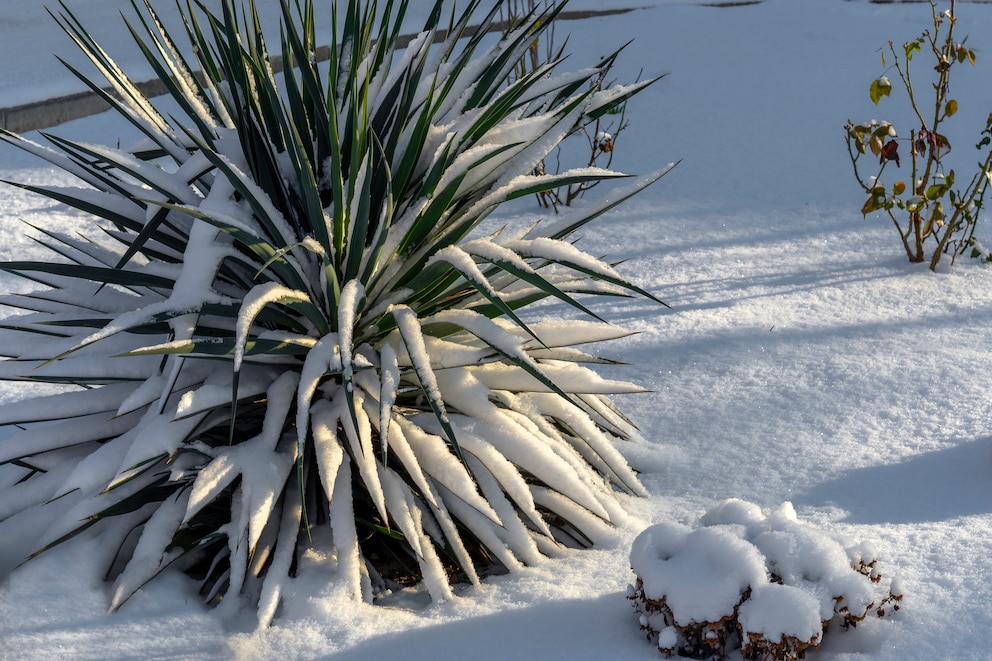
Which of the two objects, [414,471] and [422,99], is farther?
[422,99]

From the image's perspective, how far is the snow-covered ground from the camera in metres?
1.94

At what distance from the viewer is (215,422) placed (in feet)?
7.25

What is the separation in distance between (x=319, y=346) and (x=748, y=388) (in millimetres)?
1449

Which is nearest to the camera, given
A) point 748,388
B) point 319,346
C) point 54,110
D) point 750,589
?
point 750,589

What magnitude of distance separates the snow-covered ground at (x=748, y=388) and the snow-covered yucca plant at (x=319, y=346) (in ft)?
0.36

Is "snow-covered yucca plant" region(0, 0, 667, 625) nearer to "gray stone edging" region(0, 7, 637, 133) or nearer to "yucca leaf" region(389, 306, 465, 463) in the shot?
"yucca leaf" region(389, 306, 465, 463)

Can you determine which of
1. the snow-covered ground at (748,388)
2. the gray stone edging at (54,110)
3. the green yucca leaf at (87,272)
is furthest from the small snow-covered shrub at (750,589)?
the gray stone edging at (54,110)

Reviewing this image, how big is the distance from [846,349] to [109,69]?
2.29 metres

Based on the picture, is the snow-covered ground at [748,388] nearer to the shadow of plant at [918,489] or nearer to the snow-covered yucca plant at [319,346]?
the shadow of plant at [918,489]

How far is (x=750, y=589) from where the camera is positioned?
1824 millimetres

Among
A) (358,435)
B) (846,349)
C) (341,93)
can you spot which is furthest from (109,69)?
(846,349)

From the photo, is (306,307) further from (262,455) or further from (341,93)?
(341,93)

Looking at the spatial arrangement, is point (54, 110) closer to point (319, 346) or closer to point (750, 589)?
point (319, 346)

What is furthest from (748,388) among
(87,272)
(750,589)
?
(87,272)
